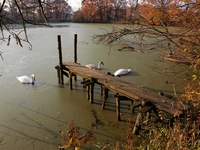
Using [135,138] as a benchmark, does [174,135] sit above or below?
above

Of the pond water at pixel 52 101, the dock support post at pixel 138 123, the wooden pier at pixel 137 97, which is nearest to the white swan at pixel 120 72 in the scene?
the pond water at pixel 52 101

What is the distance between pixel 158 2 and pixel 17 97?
446 centimetres

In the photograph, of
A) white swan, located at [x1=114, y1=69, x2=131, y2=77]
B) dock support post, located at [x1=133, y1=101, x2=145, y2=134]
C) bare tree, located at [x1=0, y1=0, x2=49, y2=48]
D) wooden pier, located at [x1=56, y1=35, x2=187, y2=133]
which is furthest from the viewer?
white swan, located at [x1=114, y1=69, x2=131, y2=77]

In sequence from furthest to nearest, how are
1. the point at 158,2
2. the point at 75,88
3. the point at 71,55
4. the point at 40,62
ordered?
the point at 71,55, the point at 40,62, the point at 75,88, the point at 158,2

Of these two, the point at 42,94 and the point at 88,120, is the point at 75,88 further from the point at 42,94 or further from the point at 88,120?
the point at 88,120

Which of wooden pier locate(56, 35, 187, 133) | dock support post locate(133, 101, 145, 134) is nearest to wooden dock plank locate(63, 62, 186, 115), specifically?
wooden pier locate(56, 35, 187, 133)

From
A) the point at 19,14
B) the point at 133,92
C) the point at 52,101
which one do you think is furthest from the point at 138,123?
the point at 19,14

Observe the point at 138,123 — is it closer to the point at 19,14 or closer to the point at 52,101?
the point at 52,101

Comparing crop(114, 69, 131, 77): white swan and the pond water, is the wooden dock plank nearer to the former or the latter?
the pond water

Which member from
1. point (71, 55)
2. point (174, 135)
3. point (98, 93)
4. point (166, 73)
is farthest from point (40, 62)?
point (174, 135)

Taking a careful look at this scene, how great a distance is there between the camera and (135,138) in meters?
4.30

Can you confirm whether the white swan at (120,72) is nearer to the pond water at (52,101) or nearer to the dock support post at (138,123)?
the pond water at (52,101)

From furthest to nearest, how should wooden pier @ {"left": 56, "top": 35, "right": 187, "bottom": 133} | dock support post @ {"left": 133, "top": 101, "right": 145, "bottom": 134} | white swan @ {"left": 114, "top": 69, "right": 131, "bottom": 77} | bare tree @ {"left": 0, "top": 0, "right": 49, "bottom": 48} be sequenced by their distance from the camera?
white swan @ {"left": 114, "top": 69, "right": 131, "bottom": 77}, dock support post @ {"left": 133, "top": 101, "right": 145, "bottom": 134}, wooden pier @ {"left": 56, "top": 35, "right": 187, "bottom": 133}, bare tree @ {"left": 0, "top": 0, "right": 49, "bottom": 48}

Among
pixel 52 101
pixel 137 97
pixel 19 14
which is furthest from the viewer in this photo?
pixel 52 101
